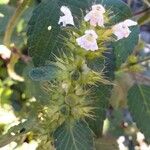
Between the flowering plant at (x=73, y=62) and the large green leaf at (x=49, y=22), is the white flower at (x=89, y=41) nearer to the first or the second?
the flowering plant at (x=73, y=62)

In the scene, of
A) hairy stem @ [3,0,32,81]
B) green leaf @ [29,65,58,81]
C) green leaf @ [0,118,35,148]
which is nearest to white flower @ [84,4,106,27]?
green leaf @ [29,65,58,81]

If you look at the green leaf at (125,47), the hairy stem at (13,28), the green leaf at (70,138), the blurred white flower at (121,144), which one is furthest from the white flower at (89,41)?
the blurred white flower at (121,144)

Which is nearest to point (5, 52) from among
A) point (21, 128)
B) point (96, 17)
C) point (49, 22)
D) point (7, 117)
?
point (7, 117)

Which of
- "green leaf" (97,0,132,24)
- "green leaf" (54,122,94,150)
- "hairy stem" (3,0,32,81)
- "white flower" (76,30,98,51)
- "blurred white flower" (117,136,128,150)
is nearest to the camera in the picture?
"white flower" (76,30,98,51)

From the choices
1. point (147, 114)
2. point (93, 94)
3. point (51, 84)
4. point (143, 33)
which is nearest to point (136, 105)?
point (147, 114)

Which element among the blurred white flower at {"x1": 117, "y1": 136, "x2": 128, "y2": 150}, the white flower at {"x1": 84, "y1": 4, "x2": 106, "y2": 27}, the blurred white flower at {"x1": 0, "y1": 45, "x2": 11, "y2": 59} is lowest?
→ the blurred white flower at {"x1": 117, "y1": 136, "x2": 128, "y2": 150}

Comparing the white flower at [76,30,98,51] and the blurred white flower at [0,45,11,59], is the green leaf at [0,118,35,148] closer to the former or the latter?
the white flower at [76,30,98,51]
